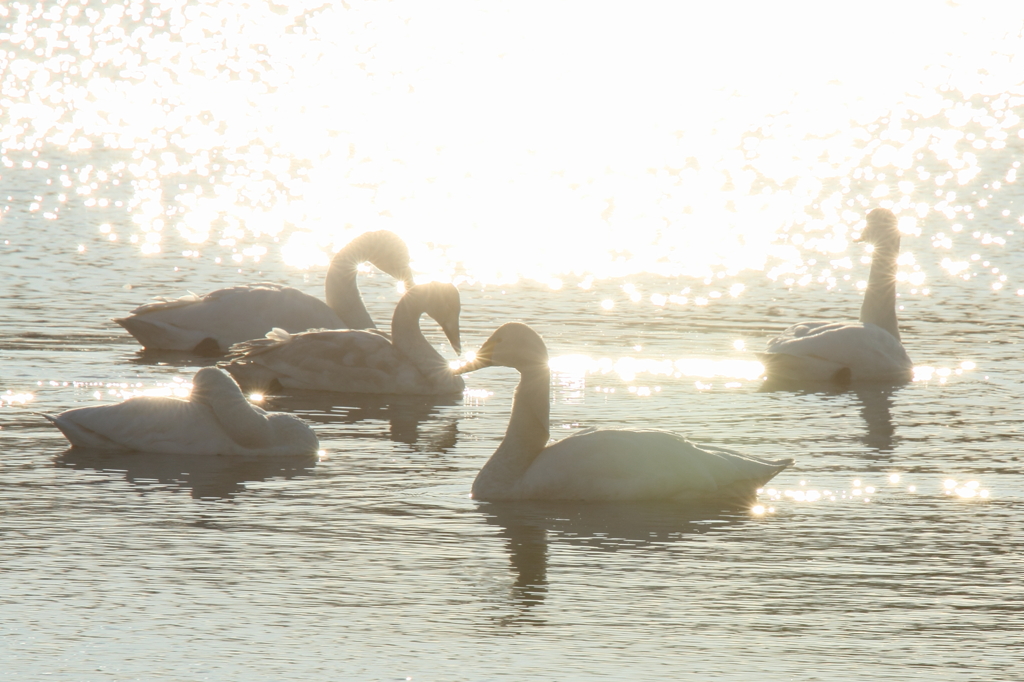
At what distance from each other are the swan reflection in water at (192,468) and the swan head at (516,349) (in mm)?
1419

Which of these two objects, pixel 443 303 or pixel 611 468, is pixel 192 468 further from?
pixel 443 303

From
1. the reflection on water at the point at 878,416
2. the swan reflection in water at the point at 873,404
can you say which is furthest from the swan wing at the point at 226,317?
the reflection on water at the point at 878,416

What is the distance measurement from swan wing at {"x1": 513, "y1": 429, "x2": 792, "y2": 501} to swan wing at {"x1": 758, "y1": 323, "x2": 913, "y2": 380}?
16.3ft

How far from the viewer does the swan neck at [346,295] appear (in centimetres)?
1730

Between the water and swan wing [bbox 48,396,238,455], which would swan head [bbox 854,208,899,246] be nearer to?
the water

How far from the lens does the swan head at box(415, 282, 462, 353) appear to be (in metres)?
15.3

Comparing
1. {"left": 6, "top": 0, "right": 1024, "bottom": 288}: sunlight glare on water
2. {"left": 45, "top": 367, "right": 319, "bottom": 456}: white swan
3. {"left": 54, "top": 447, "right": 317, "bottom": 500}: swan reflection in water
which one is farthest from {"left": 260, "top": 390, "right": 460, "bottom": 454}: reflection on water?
{"left": 6, "top": 0, "right": 1024, "bottom": 288}: sunlight glare on water

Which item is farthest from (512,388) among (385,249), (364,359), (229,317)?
(385,249)

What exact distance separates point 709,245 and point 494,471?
14.4 metres

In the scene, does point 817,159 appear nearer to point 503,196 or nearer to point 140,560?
point 503,196

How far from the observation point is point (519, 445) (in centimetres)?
1030

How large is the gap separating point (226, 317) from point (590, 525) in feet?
26.1

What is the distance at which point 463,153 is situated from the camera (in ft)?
119

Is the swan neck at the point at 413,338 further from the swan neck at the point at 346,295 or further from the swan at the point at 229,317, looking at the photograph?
the swan neck at the point at 346,295
